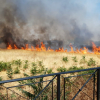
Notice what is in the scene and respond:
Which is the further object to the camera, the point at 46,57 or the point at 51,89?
the point at 46,57

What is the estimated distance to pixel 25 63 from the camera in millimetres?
4879

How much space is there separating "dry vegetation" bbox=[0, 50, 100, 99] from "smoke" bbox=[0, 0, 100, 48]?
448mm

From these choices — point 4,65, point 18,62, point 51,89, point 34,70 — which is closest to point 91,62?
point 34,70

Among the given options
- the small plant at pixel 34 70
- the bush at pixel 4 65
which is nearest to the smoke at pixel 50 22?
the bush at pixel 4 65

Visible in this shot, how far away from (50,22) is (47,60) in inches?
67.1

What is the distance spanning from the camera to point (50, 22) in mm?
5383

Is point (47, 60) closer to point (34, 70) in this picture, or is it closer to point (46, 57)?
point (46, 57)

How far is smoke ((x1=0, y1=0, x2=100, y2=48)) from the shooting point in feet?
16.8

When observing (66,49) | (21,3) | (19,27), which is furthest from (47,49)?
(21,3)

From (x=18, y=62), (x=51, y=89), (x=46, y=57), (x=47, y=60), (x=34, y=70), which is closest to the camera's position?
(x=51, y=89)

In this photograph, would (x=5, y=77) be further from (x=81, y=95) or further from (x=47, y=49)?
(x=81, y=95)

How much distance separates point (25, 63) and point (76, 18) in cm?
315

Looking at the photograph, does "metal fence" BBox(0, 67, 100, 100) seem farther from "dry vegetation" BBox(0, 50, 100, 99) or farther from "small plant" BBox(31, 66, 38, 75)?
"dry vegetation" BBox(0, 50, 100, 99)

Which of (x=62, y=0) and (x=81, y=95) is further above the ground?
(x=62, y=0)
